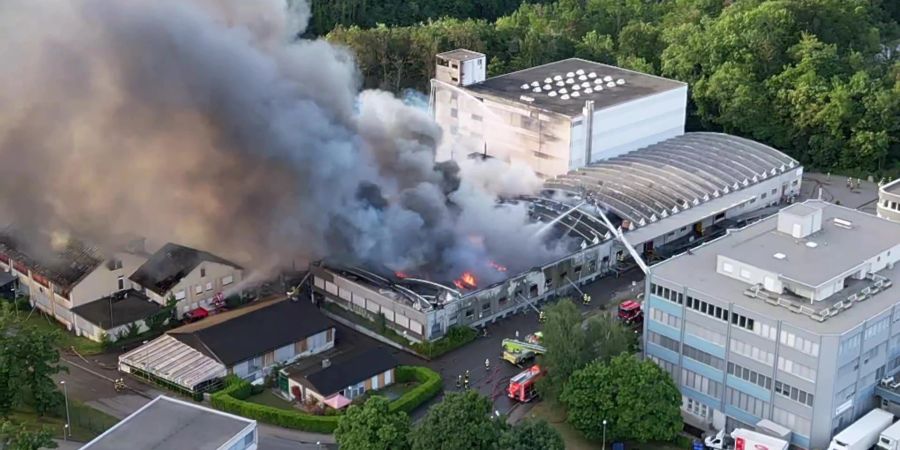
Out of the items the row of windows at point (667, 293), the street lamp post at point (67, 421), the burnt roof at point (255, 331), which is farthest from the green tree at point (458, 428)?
the street lamp post at point (67, 421)

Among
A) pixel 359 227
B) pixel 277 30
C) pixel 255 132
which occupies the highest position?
pixel 277 30

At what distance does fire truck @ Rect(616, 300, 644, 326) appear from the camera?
3716 centimetres

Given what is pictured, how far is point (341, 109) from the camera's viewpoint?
39.7 m

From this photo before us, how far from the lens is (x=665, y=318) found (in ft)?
106

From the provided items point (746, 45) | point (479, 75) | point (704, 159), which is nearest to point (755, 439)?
point (704, 159)

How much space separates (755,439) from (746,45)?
34.7 m

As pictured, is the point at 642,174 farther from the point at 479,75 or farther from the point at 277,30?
the point at 277,30

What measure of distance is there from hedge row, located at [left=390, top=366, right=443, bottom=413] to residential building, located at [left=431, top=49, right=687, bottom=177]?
623 inches

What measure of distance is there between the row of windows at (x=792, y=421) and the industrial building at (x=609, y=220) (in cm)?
1053

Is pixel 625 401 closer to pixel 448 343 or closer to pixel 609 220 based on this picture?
pixel 448 343

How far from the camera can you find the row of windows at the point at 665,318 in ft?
105

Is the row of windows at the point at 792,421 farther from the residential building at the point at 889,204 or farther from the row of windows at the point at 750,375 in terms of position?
the residential building at the point at 889,204

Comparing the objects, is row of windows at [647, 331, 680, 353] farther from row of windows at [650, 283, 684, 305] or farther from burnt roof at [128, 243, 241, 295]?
burnt roof at [128, 243, 241, 295]

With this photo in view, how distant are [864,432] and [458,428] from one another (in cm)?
1108
